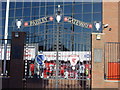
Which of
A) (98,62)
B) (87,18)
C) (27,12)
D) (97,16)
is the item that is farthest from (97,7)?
(98,62)

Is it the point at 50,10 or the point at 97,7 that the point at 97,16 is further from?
the point at 50,10

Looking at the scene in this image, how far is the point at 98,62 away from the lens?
9070mm

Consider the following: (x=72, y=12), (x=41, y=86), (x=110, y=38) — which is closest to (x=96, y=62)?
(x=41, y=86)

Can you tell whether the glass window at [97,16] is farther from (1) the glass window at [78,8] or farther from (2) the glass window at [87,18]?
(1) the glass window at [78,8]

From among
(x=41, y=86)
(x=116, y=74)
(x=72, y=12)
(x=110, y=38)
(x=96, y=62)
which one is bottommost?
(x=41, y=86)

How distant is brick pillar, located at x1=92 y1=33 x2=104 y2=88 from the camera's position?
29.6 ft

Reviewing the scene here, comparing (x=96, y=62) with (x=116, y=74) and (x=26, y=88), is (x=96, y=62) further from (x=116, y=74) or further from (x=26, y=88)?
(x=26, y=88)

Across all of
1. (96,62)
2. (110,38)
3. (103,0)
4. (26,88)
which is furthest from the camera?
(103,0)

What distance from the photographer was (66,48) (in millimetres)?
20141

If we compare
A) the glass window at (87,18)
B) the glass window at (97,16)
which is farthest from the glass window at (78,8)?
the glass window at (97,16)

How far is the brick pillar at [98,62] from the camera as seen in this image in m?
9.01

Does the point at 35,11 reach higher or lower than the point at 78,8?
lower

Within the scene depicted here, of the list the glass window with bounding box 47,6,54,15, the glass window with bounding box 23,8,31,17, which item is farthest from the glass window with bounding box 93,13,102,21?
the glass window with bounding box 23,8,31,17

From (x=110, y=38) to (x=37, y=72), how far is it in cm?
1310
